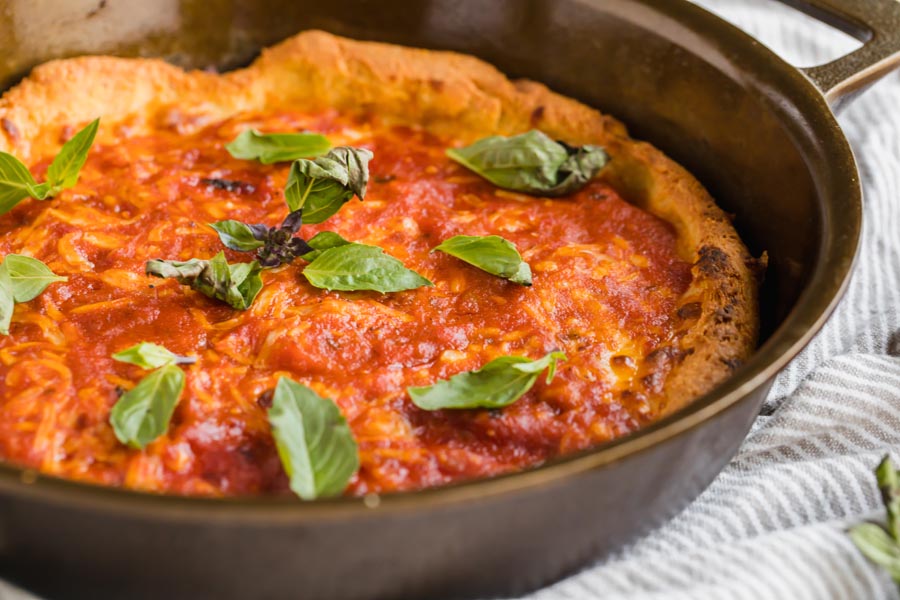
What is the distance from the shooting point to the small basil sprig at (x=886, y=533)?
306 cm

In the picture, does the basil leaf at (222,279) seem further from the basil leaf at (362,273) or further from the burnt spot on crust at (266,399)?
the burnt spot on crust at (266,399)

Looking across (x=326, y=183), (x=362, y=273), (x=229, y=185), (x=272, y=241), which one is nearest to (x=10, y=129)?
(x=229, y=185)

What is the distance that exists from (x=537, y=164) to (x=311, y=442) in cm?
191

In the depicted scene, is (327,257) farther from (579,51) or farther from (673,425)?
(579,51)

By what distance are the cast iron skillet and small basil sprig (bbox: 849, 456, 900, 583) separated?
0.44 m

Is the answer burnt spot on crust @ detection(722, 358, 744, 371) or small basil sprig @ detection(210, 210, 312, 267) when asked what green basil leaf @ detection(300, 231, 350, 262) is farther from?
burnt spot on crust @ detection(722, 358, 744, 371)

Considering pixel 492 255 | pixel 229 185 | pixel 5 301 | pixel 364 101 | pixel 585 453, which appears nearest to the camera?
pixel 585 453

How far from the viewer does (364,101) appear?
197 inches

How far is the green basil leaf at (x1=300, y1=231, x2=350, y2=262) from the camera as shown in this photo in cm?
387

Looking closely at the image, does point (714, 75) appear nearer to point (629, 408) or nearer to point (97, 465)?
point (629, 408)

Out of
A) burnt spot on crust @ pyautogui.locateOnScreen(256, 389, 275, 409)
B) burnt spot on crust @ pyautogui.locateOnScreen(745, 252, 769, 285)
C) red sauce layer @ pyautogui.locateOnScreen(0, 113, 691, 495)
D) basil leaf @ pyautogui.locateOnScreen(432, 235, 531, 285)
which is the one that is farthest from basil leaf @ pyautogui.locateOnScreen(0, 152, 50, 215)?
burnt spot on crust @ pyautogui.locateOnScreen(745, 252, 769, 285)

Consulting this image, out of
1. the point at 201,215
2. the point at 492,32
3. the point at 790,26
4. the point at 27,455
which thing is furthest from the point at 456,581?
the point at 790,26

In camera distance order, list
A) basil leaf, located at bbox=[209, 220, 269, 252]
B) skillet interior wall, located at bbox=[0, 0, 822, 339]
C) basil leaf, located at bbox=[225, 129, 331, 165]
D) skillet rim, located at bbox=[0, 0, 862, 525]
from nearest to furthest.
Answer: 1. skillet rim, located at bbox=[0, 0, 862, 525]
2. basil leaf, located at bbox=[209, 220, 269, 252]
3. skillet interior wall, located at bbox=[0, 0, 822, 339]
4. basil leaf, located at bbox=[225, 129, 331, 165]

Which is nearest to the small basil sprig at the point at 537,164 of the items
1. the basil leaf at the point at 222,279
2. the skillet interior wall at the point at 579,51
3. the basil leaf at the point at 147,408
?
the skillet interior wall at the point at 579,51
